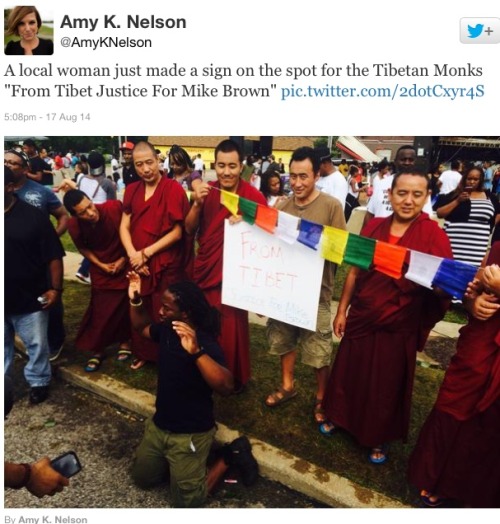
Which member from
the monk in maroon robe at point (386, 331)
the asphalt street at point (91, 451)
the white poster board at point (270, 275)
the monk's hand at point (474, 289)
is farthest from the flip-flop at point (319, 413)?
the monk's hand at point (474, 289)

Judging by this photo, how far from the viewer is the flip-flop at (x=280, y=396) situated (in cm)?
286

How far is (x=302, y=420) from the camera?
2.74 meters

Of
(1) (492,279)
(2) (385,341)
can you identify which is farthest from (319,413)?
(1) (492,279)

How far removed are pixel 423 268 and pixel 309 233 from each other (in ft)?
2.13

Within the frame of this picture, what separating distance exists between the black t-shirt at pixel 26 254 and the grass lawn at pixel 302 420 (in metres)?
0.87

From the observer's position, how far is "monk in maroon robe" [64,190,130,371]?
3105 millimetres

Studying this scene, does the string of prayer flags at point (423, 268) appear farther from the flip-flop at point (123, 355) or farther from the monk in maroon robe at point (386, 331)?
the flip-flop at point (123, 355)

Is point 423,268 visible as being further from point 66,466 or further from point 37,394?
point 37,394

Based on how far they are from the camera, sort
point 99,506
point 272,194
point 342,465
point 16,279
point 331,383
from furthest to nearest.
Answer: point 272,194, point 16,279, point 331,383, point 342,465, point 99,506
